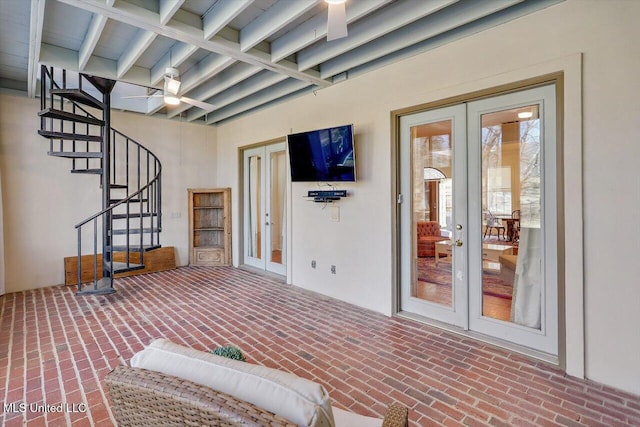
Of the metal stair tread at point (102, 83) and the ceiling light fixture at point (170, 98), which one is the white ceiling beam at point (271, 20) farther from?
the metal stair tread at point (102, 83)

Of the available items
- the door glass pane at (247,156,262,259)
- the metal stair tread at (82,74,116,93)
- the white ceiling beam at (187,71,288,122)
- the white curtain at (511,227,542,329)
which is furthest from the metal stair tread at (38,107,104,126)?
the white curtain at (511,227,542,329)

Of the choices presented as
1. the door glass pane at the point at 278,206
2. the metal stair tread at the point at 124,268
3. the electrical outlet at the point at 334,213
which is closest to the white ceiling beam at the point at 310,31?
the electrical outlet at the point at 334,213

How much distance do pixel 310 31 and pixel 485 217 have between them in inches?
102

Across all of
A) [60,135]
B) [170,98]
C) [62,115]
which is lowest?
[60,135]

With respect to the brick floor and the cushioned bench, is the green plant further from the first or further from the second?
the brick floor

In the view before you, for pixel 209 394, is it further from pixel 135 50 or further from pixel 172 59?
pixel 172 59

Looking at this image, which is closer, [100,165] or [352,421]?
[352,421]

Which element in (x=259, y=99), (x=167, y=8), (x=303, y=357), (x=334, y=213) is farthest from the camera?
(x=259, y=99)

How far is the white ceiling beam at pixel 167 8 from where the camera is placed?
2.66 meters

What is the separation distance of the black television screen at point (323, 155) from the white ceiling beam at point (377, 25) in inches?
35.0

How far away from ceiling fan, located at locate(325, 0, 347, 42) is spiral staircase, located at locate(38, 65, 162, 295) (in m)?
3.41

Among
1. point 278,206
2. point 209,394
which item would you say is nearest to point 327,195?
point 278,206

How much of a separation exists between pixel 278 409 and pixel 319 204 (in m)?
3.85

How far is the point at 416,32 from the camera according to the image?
319 centimetres
